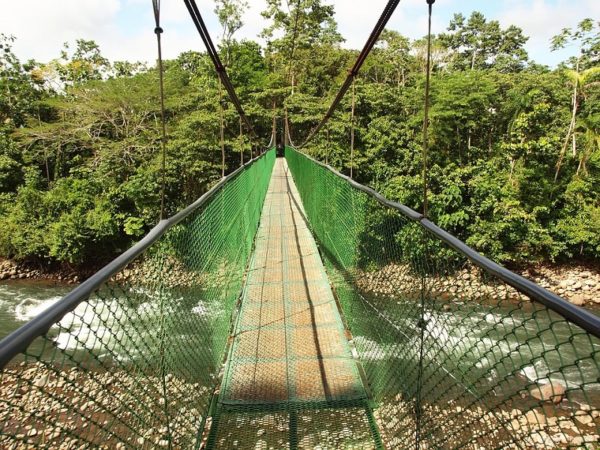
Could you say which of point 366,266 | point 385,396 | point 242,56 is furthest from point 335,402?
point 242,56

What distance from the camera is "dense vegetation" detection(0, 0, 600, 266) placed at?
10.2 metres

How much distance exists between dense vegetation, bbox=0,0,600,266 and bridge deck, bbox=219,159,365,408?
7546 millimetres

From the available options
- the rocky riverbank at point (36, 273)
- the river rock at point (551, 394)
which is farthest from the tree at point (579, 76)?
the rocky riverbank at point (36, 273)

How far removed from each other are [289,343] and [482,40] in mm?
27913

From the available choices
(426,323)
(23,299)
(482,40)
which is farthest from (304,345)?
(482,40)

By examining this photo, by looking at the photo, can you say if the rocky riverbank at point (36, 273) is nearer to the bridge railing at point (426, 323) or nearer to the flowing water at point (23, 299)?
the flowing water at point (23, 299)

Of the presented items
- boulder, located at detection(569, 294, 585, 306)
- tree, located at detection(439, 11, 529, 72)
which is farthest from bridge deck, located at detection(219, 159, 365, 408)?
tree, located at detection(439, 11, 529, 72)

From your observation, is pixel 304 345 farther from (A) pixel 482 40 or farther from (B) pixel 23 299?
(A) pixel 482 40

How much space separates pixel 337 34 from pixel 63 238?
1816cm

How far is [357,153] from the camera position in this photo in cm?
1173

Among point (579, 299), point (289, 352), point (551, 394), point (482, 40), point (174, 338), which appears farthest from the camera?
point (482, 40)

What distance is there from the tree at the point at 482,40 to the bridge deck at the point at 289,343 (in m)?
23.8

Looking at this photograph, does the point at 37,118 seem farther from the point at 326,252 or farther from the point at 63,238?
the point at 326,252

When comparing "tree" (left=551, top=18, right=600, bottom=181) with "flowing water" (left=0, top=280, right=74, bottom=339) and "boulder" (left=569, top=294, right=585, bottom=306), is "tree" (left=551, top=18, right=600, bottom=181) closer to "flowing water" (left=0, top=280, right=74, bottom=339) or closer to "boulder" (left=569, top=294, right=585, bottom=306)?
"boulder" (left=569, top=294, right=585, bottom=306)
